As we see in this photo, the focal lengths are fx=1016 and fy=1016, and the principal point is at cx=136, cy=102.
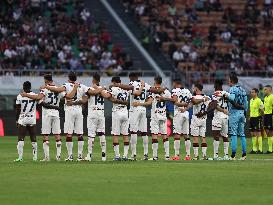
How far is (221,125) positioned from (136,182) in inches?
339

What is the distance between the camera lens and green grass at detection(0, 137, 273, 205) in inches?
804

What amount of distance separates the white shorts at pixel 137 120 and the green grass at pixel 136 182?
1.23m

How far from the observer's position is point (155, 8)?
207 feet

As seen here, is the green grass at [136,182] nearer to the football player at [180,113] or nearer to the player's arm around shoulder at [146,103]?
the football player at [180,113]

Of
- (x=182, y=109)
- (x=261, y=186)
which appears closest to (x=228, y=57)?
(x=182, y=109)

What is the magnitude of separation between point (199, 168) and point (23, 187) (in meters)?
6.77

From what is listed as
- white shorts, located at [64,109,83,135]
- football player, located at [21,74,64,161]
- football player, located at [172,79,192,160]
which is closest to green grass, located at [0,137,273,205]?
football player, located at [21,74,64,161]

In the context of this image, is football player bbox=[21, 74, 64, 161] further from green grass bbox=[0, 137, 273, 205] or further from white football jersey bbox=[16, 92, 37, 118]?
green grass bbox=[0, 137, 273, 205]

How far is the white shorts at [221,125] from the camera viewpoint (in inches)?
1253

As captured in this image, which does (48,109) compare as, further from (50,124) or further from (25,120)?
(25,120)

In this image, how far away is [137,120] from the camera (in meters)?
31.3

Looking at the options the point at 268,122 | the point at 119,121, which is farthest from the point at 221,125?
the point at 268,122

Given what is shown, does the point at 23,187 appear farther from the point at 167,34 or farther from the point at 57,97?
the point at 167,34

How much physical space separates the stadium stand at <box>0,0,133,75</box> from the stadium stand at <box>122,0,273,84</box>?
317cm
